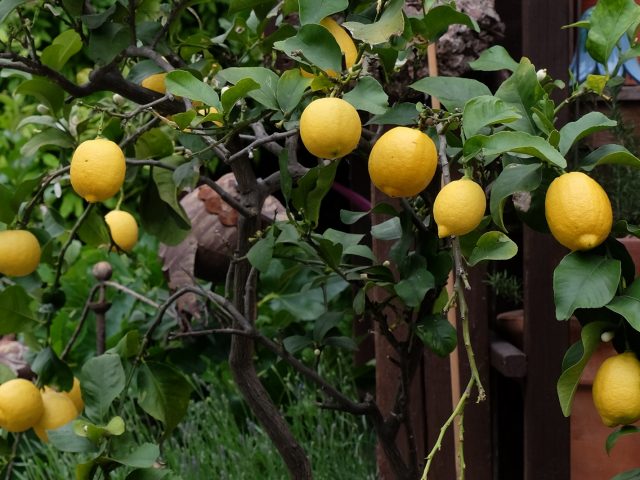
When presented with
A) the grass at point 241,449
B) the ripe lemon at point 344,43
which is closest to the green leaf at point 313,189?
the ripe lemon at point 344,43

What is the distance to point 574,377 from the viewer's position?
0.97 metres

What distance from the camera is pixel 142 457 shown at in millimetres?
1166

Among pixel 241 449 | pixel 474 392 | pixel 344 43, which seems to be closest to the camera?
pixel 344 43

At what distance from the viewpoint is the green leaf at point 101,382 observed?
1239 millimetres

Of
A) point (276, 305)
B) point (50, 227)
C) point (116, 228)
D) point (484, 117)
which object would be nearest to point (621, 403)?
point (484, 117)

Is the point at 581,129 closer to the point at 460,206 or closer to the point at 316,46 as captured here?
the point at 460,206

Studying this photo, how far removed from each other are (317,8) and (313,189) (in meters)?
0.27

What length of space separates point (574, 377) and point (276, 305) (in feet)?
5.80

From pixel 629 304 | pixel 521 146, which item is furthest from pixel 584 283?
pixel 521 146

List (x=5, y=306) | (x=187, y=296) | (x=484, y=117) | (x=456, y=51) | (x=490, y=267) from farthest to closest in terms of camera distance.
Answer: (x=187, y=296) < (x=490, y=267) < (x=456, y=51) < (x=5, y=306) < (x=484, y=117)

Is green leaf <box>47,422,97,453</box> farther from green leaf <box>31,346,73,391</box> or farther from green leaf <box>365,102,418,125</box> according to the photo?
green leaf <box>365,102,418,125</box>

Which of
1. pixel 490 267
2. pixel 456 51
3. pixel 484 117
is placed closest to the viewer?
pixel 484 117

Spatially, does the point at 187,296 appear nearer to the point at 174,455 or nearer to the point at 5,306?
the point at 174,455

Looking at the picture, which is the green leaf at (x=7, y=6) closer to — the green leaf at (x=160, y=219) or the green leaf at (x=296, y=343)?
the green leaf at (x=160, y=219)
